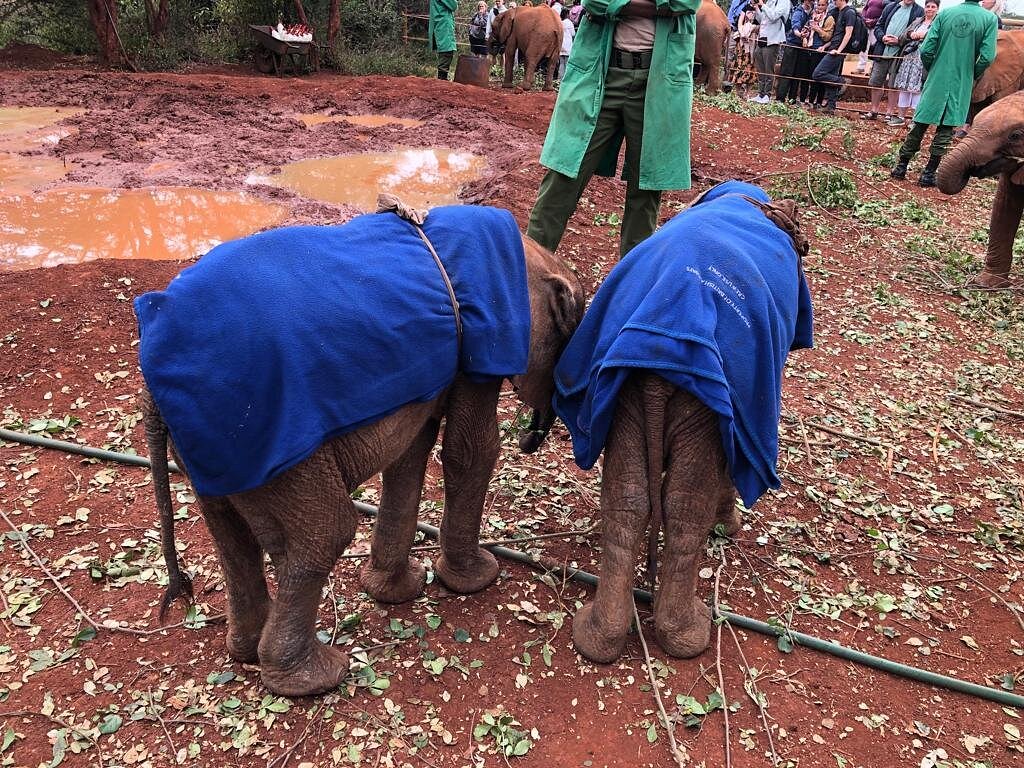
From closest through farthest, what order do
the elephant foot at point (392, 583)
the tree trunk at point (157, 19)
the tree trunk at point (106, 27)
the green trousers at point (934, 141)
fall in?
the elephant foot at point (392, 583), the green trousers at point (934, 141), the tree trunk at point (106, 27), the tree trunk at point (157, 19)

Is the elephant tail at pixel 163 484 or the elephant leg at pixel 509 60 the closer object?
the elephant tail at pixel 163 484

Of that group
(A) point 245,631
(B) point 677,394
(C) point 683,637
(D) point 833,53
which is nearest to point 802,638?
(C) point 683,637

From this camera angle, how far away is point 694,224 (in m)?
2.87

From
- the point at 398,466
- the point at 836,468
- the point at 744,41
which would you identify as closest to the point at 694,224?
the point at 398,466

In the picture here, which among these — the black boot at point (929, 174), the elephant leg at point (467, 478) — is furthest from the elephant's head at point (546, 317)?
Result: the black boot at point (929, 174)

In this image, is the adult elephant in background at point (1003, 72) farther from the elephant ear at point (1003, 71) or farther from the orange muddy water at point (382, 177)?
the orange muddy water at point (382, 177)

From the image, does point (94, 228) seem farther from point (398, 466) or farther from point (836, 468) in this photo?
point (836, 468)

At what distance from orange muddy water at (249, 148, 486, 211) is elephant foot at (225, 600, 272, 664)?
6147 mm

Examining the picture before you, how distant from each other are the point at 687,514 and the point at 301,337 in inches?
63.6

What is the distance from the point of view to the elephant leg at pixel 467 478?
2861 millimetres

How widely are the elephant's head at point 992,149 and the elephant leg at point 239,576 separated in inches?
257

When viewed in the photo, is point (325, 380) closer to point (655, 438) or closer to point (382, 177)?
point (655, 438)

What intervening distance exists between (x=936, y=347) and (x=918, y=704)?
4004 mm

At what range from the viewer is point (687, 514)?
9.46 feet
